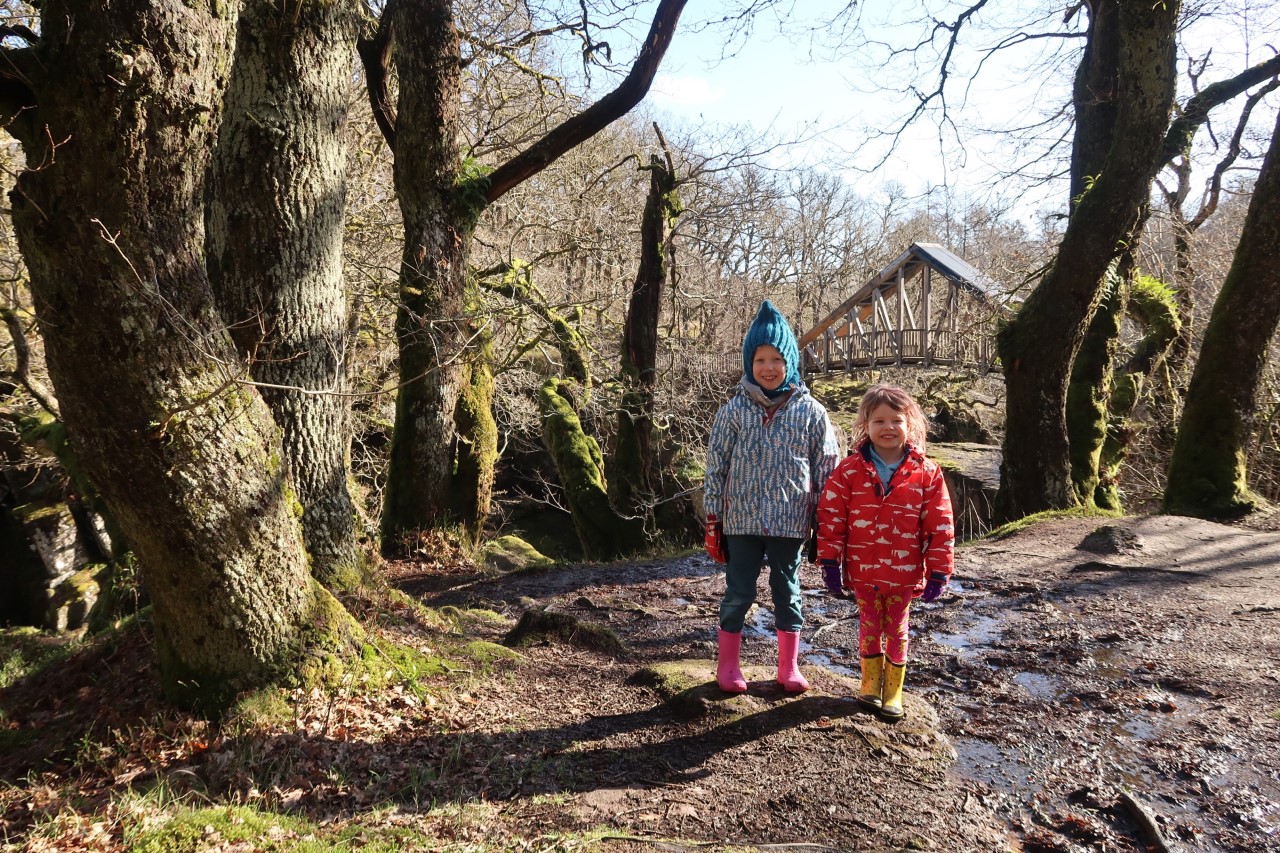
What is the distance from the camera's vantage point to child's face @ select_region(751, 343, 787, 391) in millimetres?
4066

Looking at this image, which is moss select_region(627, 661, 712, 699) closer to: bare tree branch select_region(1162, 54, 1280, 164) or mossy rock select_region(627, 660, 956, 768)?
mossy rock select_region(627, 660, 956, 768)

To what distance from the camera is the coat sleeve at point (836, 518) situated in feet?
12.9

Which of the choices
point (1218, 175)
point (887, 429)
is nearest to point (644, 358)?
point (887, 429)

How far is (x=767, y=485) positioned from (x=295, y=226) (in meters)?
3.51

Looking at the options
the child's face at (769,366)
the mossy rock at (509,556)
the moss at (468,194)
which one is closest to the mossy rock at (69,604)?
the mossy rock at (509,556)

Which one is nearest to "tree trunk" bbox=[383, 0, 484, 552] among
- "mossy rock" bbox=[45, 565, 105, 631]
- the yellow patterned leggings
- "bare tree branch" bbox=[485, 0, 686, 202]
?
"bare tree branch" bbox=[485, 0, 686, 202]

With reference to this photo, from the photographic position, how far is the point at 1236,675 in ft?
14.6

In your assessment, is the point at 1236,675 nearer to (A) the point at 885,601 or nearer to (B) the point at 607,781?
(A) the point at 885,601

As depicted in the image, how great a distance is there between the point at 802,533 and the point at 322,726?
2449 mm

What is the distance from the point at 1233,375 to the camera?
8883mm

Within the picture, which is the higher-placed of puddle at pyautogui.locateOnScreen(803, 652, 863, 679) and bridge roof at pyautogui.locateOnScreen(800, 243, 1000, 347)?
bridge roof at pyautogui.locateOnScreen(800, 243, 1000, 347)

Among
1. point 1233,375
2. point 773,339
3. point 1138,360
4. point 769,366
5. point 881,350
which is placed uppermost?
point 881,350

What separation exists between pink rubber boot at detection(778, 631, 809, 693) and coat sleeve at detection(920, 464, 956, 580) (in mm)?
743

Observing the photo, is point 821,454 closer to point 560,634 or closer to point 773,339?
point 773,339
